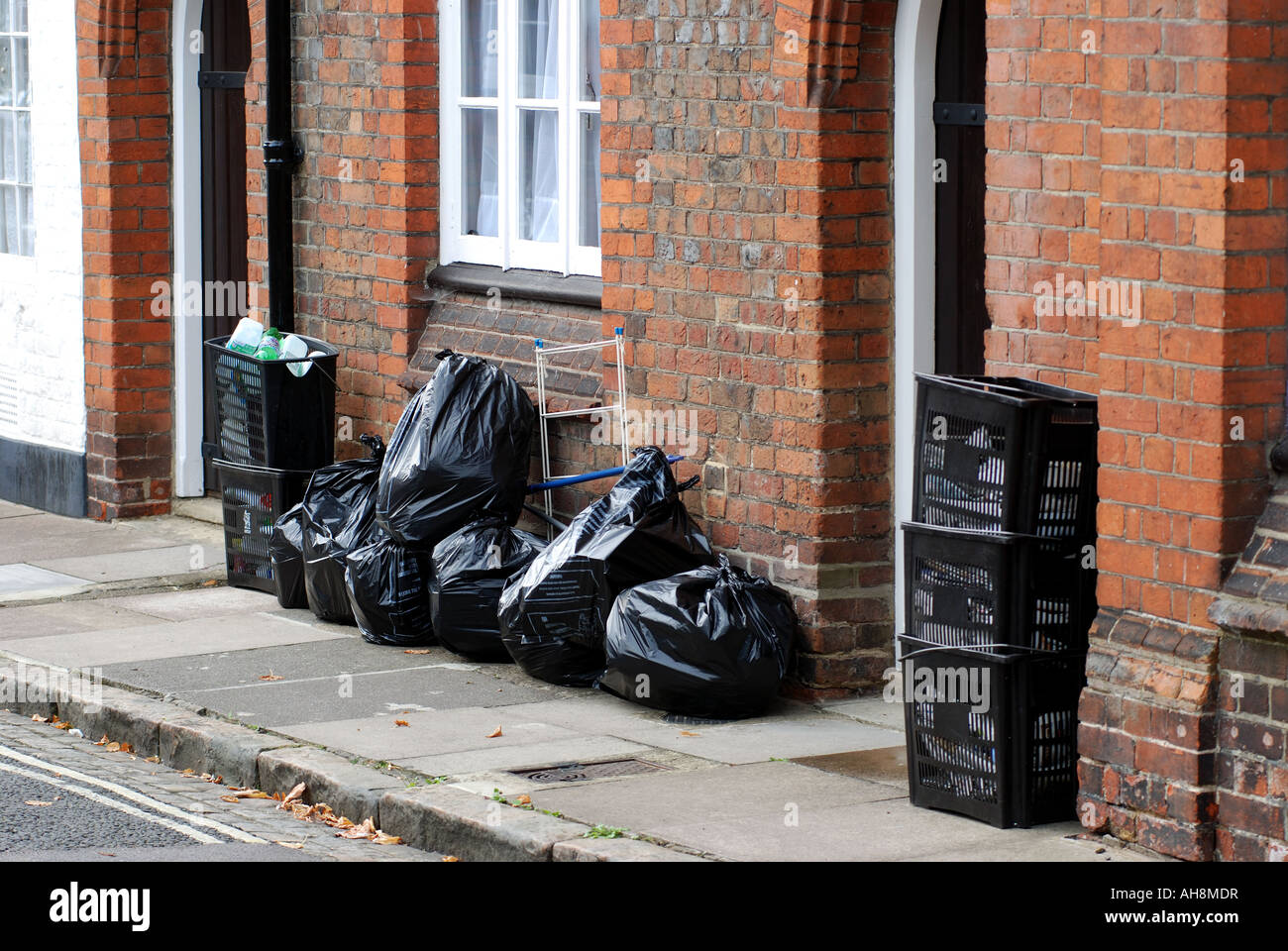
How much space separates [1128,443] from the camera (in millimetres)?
6059

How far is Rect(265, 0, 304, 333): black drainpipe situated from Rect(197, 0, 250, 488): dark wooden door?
119 centimetres

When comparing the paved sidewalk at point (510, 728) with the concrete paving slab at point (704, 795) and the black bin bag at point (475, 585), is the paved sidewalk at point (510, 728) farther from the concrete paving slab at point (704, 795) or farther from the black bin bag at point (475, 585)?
the black bin bag at point (475, 585)

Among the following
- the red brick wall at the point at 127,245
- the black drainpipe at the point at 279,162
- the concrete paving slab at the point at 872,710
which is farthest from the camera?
the red brick wall at the point at 127,245

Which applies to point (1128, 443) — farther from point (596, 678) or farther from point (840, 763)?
point (596, 678)

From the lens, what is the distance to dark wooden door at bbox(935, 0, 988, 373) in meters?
7.68

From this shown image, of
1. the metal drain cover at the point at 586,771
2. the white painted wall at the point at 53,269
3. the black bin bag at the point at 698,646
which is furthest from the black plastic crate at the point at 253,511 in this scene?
the metal drain cover at the point at 586,771

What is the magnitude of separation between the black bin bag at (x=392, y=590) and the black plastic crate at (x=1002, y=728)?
3.06m

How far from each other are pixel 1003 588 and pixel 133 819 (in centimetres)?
280

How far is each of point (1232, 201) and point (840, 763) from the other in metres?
2.35

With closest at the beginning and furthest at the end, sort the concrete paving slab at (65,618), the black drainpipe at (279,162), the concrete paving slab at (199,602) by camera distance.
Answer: the concrete paving slab at (65,618) < the concrete paving slab at (199,602) < the black drainpipe at (279,162)

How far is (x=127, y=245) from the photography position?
11.9 meters

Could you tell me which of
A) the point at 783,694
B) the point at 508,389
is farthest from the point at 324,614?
the point at 783,694

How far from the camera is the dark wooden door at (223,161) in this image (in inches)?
462

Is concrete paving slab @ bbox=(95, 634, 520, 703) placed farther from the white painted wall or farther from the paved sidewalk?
the white painted wall
